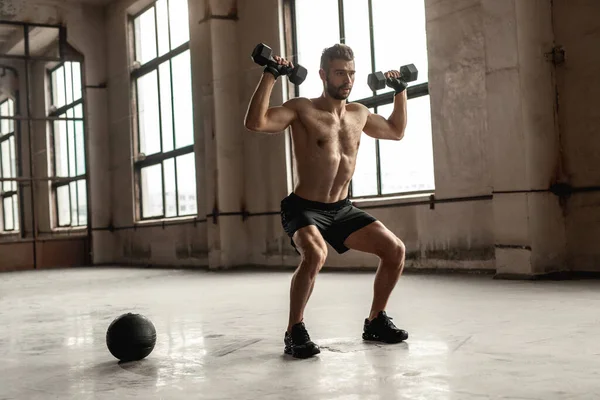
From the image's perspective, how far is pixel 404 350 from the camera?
3705 millimetres

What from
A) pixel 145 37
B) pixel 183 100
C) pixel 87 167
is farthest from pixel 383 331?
pixel 87 167

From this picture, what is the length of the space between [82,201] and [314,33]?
29.0ft

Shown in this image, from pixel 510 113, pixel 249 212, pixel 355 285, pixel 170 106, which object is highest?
pixel 170 106

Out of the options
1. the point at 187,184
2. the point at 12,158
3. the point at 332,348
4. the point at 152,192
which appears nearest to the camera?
the point at 332,348

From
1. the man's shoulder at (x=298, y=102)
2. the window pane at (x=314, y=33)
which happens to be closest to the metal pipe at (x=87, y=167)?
the window pane at (x=314, y=33)

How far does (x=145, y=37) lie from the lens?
15367mm

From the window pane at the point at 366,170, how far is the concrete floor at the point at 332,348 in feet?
8.72

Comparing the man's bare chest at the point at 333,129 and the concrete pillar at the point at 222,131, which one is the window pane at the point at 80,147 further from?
the man's bare chest at the point at 333,129

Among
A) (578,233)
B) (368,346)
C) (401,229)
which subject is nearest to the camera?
(368,346)

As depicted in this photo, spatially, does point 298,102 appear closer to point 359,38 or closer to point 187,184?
point 359,38

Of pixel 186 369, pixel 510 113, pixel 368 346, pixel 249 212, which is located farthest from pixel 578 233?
pixel 249 212

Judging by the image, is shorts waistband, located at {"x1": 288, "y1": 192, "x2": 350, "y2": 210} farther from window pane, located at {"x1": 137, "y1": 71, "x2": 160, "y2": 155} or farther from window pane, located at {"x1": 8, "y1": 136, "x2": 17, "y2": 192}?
window pane, located at {"x1": 8, "y1": 136, "x2": 17, "y2": 192}

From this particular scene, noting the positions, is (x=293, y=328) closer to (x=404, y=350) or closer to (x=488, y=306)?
(x=404, y=350)

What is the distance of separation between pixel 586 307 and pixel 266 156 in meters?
7.18
